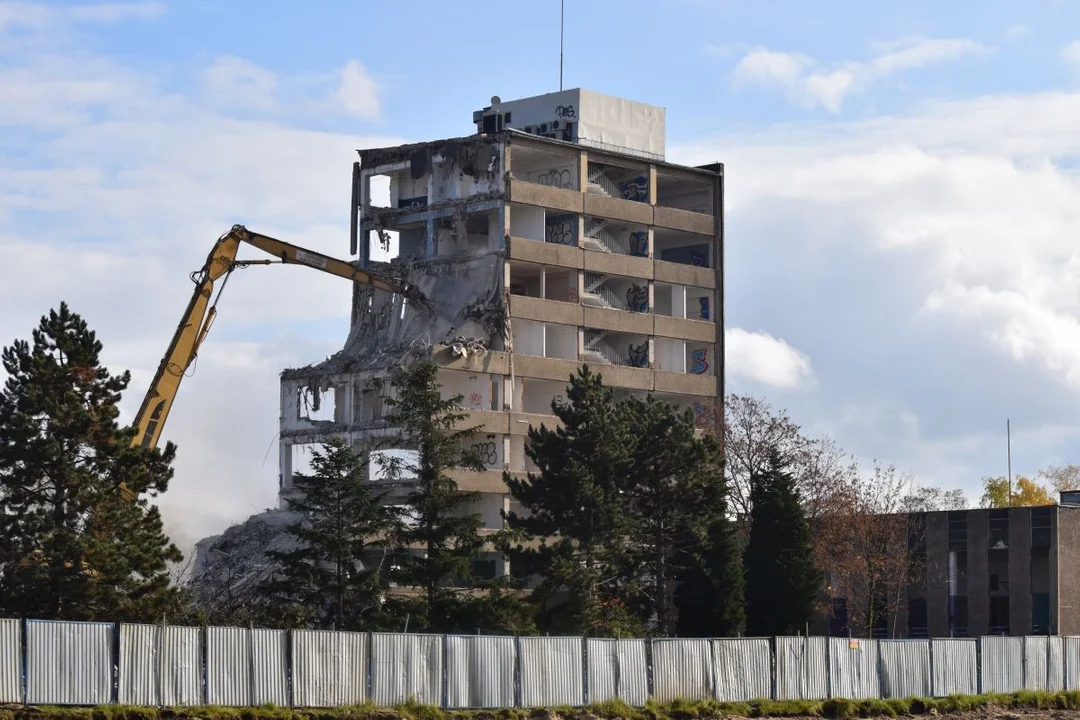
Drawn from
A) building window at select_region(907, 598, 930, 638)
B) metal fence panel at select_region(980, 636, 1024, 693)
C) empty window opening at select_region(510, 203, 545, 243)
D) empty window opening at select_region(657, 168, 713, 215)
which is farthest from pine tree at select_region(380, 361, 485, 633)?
empty window opening at select_region(657, 168, 713, 215)

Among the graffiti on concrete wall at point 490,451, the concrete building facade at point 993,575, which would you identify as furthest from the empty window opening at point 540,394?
the concrete building facade at point 993,575

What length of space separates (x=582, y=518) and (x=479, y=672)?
2583 cm

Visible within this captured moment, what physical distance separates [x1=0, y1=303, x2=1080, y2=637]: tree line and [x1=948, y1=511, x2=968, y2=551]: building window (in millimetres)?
10185

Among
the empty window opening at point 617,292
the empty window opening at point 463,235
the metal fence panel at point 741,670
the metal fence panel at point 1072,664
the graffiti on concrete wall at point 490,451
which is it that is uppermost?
the empty window opening at point 463,235

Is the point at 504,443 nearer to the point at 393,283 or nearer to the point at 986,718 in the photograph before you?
the point at 393,283

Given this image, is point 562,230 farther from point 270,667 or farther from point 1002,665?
point 270,667

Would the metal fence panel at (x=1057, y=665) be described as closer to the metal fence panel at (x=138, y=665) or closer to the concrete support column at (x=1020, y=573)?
the concrete support column at (x=1020, y=573)

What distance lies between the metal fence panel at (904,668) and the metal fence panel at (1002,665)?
299cm

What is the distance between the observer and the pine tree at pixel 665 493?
7419cm

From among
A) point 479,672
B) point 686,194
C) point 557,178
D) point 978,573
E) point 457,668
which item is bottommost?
point 978,573

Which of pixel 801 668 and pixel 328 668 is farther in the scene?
pixel 801 668

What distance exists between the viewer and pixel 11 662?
126 ft

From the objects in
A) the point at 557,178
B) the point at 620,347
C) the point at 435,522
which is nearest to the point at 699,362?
the point at 620,347

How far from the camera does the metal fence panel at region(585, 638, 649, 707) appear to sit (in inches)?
1901
